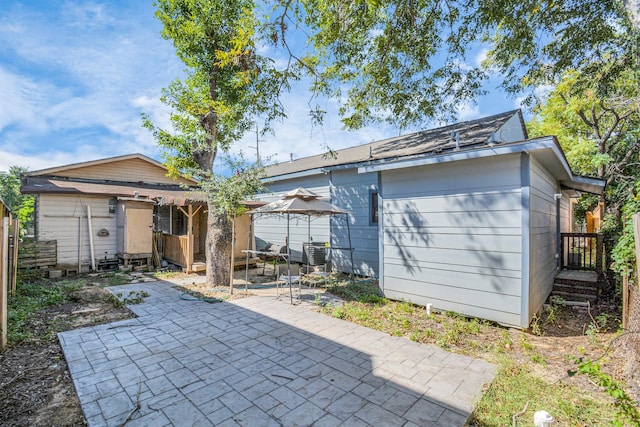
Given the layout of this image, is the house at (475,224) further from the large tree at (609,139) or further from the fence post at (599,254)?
the large tree at (609,139)

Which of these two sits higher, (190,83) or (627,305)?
(190,83)

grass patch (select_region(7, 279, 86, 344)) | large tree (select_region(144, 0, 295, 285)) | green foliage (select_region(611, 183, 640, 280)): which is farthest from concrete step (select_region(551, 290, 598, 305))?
grass patch (select_region(7, 279, 86, 344))

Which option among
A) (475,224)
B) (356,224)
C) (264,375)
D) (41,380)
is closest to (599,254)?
(475,224)

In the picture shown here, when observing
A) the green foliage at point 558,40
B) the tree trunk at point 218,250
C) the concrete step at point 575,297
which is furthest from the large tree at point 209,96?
the concrete step at point 575,297

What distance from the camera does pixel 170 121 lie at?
26.0 ft

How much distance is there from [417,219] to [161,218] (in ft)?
36.0

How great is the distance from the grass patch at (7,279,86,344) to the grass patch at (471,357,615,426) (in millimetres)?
5794

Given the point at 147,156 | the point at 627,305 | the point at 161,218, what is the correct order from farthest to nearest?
the point at 147,156 < the point at 161,218 < the point at 627,305

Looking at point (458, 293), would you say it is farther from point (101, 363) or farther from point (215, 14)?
point (215, 14)

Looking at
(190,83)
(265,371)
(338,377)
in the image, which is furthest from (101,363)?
(190,83)

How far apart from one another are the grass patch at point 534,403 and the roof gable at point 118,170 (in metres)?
11.6

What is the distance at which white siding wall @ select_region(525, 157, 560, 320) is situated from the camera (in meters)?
4.63

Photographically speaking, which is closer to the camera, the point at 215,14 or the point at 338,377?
the point at 338,377

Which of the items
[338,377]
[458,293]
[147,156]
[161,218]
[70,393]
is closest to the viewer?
[70,393]
